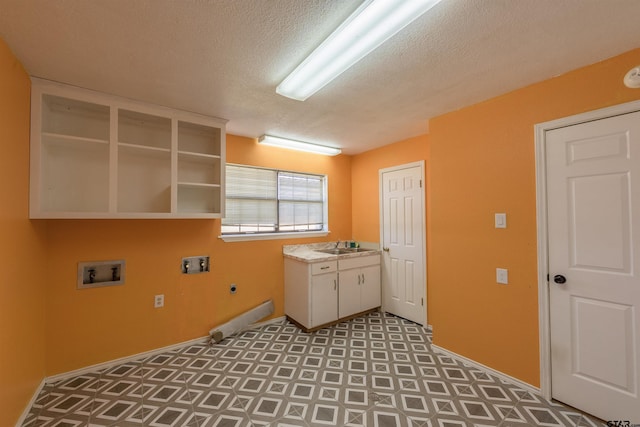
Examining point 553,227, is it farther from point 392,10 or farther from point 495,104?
point 392,10

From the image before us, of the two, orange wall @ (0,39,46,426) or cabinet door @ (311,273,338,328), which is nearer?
orange wall @ (0,39,46,426)

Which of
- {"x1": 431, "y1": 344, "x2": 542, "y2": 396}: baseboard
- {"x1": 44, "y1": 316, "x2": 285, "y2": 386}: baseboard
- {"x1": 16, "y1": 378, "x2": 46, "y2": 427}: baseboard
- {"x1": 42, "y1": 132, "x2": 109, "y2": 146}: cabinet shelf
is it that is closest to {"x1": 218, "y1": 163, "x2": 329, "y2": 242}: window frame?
{"x1": 44, "y1": 316, "x2": 285, "y2": 386}: baseboard

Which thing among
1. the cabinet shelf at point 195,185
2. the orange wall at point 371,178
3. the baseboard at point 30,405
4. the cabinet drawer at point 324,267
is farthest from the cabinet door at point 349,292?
the baseboard at point 30,405

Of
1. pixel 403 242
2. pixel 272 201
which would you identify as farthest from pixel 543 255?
pixel 272 201

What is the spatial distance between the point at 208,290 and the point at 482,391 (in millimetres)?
2772

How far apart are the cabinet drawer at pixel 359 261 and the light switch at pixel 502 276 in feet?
5.43

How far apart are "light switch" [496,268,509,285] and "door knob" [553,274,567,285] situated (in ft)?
1.01

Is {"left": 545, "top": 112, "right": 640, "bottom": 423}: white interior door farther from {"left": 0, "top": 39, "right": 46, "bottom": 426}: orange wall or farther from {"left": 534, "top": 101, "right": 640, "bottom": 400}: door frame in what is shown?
{"left": 0, "top": 39, "right": 46, "bottom": 426}: orange wall

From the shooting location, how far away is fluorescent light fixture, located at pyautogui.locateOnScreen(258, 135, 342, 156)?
10.8 ft

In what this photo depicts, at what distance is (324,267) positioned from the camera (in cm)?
323

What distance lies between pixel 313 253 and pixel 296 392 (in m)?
1.78

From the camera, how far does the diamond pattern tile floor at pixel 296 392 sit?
1794mm

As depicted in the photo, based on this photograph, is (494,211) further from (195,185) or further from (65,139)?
(65,139)

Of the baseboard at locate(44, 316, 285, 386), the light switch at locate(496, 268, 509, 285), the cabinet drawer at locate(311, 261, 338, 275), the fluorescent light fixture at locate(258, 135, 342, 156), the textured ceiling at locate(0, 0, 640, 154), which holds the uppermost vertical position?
the textured ceiling at locate(0, 0, 640, 154)
